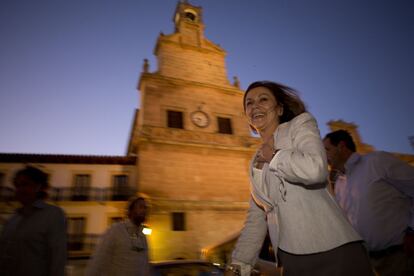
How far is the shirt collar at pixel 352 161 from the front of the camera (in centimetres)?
288

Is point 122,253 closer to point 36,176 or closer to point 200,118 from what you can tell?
point 36,176

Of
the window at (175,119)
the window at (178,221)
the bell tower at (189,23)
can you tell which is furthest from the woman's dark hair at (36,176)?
the bell tower at (189,23)

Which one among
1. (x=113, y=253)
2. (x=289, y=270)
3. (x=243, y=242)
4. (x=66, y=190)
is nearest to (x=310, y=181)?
(x=289, y=270)

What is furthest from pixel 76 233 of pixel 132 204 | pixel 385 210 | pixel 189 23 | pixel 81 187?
pixel 189 23

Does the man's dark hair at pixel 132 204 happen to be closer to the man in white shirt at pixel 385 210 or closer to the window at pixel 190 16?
the man in white shirt at pixel 385 210

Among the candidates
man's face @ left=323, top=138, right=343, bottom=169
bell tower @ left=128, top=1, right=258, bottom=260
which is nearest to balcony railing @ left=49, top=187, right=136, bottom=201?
bell tower @ left=128, top=1, right=258, bottom=260

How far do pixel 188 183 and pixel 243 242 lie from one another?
50.9 ft

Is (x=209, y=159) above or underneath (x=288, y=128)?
above

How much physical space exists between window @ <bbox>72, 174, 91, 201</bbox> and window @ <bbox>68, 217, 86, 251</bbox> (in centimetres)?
154

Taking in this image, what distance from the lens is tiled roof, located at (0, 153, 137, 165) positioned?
63.2 ft

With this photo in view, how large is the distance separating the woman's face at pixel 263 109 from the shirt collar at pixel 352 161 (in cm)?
162

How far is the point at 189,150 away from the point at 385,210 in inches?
617

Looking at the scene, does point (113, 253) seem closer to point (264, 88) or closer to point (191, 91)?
point (264, 88)

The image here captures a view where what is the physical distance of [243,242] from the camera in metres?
1.74
